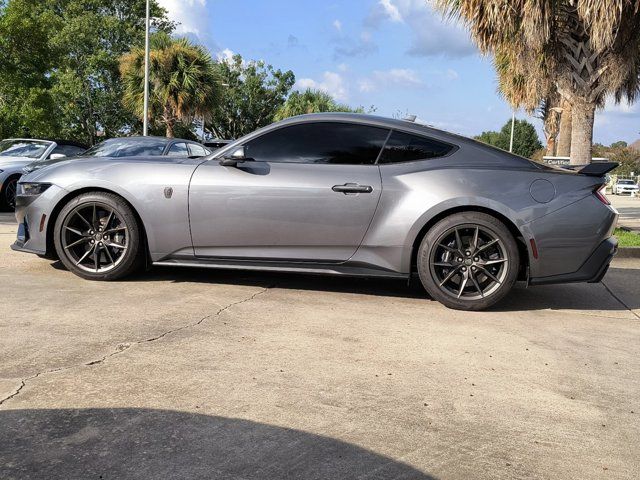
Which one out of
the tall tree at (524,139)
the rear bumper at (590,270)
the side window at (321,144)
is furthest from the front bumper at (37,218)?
the tall tree at (524,139)

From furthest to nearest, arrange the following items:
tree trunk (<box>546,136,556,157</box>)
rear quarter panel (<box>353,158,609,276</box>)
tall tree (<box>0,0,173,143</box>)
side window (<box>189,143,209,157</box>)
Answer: tall tree (<box>0,0,173,143</box>)
tree trunk (<box>546,136,556,157</box>)
side window (<box>189,143,209,157</box>)
rear quarter panel (<box>353,158,609,276</box>)

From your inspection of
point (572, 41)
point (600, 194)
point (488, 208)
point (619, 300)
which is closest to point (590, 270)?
point (600, 194)

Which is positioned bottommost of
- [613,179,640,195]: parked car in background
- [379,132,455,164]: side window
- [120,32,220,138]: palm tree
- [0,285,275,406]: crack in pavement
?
[0,285,275,406]: crack in pavement

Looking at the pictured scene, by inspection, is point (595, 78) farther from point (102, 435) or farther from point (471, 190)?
point (102, 435)

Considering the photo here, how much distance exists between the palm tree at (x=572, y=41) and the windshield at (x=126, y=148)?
5.77 meters

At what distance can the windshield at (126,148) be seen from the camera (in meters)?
8.12

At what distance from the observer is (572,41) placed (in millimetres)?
10359

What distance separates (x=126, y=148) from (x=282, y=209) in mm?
4560

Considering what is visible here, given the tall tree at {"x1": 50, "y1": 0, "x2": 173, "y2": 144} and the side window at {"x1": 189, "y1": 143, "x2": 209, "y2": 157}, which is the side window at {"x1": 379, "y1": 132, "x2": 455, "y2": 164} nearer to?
the side window at {"x1": 189, "y1": 143, "x2": 209, "y2": 157}

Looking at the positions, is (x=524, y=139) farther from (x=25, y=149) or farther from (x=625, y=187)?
(x=25, y=149)

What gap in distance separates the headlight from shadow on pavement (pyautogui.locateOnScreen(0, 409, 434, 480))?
3.10m

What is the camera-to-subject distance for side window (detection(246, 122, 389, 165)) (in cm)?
486

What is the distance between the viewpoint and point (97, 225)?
16.8ft

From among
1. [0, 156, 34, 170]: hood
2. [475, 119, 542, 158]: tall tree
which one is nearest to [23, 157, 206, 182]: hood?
[0, 156, 34, 170]: hood
